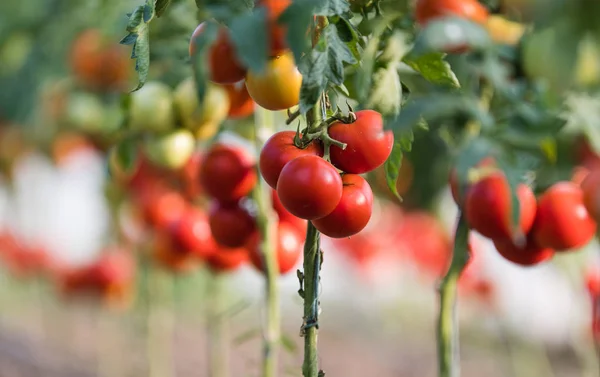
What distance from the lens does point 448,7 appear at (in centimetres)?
100

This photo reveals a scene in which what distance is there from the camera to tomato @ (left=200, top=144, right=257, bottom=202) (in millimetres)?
1246

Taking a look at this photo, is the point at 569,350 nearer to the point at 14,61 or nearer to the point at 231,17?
the point at 14,61

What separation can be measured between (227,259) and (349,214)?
82 centimetres

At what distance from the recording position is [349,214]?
2.68 ft

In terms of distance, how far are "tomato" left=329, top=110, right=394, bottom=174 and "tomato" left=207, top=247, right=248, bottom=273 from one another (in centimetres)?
80

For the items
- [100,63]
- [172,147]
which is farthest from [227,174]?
[100,63]

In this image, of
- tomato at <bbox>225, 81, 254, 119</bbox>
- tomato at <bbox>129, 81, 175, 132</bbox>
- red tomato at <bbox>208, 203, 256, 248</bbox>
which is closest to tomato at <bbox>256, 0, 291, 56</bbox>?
tomato at <bbox>225, 81, 254, 119</bbox>

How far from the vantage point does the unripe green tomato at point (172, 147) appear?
56.5 inches

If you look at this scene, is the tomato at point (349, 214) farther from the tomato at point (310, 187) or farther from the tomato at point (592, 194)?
the tomato at point (592, 194)

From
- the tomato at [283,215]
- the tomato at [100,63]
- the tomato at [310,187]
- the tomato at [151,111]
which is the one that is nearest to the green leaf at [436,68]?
the tomato at [310,187]

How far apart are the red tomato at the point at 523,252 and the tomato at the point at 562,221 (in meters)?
0.01

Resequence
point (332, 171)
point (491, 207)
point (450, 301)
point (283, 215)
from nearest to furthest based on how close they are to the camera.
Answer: point (332, 171) → point (491, 207) → point (450, 301) → point (283, 215)

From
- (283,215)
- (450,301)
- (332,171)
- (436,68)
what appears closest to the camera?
(332,171)

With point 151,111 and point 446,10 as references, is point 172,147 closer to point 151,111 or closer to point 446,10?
point 151,111
